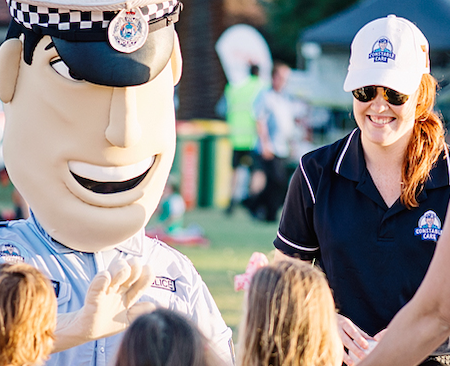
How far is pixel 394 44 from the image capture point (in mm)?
3125

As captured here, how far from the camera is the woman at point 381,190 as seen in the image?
3.03 m

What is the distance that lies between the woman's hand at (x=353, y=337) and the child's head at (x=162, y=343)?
89cm

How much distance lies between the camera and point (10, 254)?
9.47ft

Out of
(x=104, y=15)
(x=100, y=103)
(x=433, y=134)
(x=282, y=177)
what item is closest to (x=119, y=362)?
(x=100, y=103)

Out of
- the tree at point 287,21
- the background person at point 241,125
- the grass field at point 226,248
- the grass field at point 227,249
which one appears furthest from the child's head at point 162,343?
the tree at point 287,21

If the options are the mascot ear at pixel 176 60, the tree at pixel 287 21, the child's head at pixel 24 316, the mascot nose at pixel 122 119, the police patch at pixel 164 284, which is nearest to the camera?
the child's head at pixel 24 316

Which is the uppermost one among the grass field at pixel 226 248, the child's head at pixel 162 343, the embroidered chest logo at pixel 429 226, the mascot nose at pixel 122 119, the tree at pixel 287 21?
the tree at pixel 287 21

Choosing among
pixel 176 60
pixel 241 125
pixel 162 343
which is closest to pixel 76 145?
→ pixel 176 60

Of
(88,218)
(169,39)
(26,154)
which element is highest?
(169,39)

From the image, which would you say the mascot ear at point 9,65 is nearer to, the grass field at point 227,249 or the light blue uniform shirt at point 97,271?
the light blue uniform shirt at point 97,271

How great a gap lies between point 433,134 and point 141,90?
1199 millimetres

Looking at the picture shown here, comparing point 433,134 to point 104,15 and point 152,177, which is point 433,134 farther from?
point 104,15

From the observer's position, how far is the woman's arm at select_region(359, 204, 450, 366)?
232 cm

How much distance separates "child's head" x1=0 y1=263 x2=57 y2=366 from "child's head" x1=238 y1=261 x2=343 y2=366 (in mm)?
610
